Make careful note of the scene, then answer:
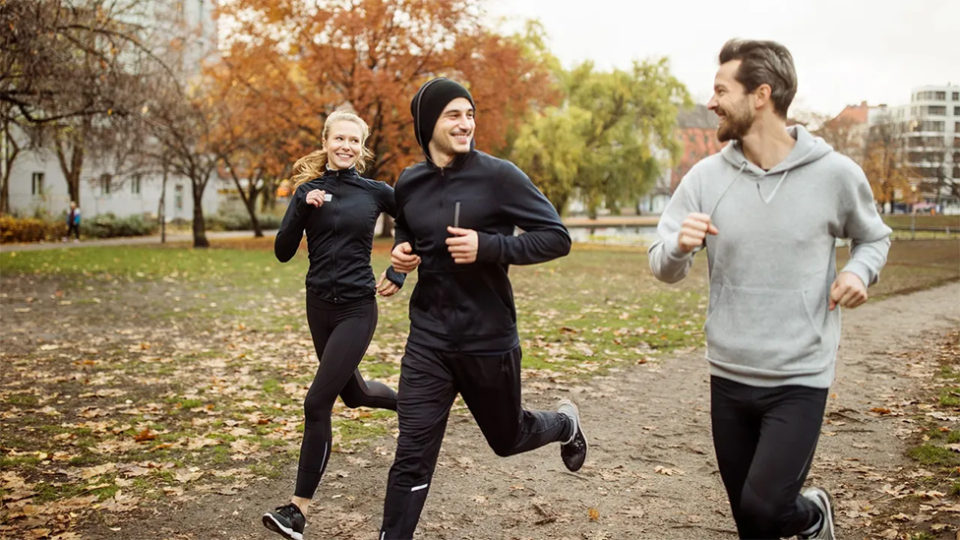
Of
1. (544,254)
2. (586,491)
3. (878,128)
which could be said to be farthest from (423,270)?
(878,128)

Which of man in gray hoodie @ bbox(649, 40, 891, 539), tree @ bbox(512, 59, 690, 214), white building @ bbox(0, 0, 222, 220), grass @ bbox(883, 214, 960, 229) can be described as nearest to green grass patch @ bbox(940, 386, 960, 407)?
man in gray hoodie @ bbox(649, 40, 891, 539)

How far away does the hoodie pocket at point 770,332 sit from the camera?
10.3 feet

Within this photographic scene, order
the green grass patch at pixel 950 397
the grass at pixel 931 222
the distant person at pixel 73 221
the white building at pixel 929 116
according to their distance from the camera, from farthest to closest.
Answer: the white building at pixel 929 116 → the grass at pixel 931 222 → the distant person at pixel 73 221 → the green grass patch at pixel 950 397

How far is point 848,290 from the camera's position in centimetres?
304

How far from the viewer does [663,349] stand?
11.2 metres

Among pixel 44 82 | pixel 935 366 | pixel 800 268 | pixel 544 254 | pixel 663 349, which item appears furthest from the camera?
pixel 44 82

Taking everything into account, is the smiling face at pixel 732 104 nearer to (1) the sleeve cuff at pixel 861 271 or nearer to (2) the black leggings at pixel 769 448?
(1) the sleeve cuff at pixel 861 271

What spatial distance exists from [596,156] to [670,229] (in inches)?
1652

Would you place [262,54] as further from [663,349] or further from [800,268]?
[800,268]

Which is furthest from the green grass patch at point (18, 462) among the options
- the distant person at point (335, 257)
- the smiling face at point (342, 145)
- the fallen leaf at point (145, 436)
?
the smiling face at point (342, 145)

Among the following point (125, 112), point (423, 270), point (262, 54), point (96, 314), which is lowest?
point (96, 314)

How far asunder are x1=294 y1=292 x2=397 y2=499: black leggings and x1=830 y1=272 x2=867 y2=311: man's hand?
2.63 meters

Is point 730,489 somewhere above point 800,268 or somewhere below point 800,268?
below

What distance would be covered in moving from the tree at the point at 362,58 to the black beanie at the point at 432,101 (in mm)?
25203
